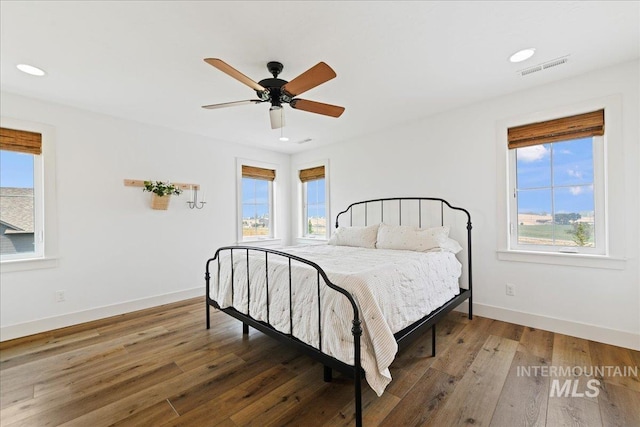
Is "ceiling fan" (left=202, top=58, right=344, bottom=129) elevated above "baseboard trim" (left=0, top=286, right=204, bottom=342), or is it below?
above

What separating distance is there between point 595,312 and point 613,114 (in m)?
1.77

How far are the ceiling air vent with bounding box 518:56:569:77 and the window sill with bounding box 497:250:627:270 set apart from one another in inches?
67.7

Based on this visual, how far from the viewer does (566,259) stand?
104 inches

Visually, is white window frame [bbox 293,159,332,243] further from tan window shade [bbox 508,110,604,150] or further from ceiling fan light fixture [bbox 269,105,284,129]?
tan window shade [bbox 508,110,604,150]

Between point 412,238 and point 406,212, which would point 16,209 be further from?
point 406,212

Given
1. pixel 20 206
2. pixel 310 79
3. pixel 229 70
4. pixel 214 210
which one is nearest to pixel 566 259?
pixel 310 79

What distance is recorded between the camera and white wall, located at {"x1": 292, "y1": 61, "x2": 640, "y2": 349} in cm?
235

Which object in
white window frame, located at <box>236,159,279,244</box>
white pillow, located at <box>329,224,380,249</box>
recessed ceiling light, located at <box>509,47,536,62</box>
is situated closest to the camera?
recessed ceiling light, located at <box>509,47,536,62</box>

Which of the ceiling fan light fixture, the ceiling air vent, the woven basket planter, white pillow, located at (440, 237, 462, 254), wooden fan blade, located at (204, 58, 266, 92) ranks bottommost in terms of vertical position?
white pillow, located at (440, 237, 462, 254)

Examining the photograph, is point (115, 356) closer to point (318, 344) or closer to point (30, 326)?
point (30, 326)

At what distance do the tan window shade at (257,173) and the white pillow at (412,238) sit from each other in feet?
8.46

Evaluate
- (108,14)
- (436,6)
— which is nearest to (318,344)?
(436,6)

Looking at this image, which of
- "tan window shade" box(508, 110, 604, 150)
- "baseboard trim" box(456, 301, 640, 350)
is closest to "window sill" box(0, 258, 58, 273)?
"baseboard trim" box(456, 301, 640, 350)

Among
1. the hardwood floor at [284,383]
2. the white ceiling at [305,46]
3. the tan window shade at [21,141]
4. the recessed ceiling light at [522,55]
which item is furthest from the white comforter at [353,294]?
the tan window shade at [21,141]
